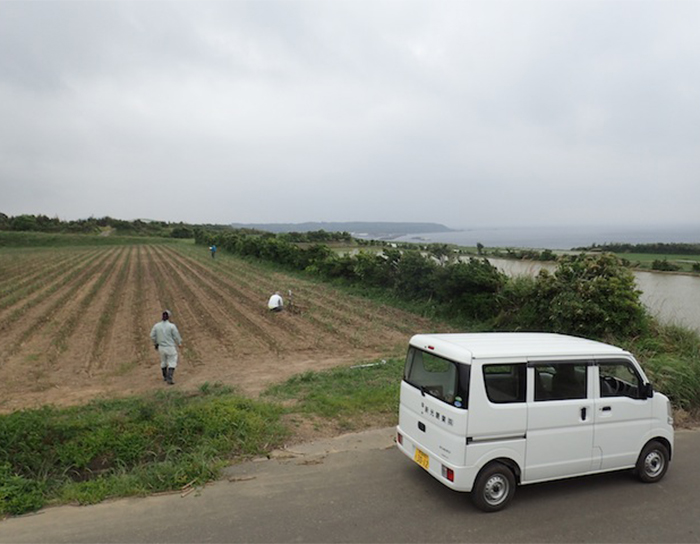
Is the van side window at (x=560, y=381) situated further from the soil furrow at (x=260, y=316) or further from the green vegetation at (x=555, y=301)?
the soil furrow at (x=260, y=316)

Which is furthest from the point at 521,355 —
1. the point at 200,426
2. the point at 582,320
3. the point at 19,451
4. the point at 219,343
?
the point at 219,343

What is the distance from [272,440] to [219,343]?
320 inches

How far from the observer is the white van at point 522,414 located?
15.5 ft

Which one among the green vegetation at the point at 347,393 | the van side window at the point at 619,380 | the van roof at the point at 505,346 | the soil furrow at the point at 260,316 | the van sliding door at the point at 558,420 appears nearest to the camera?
the van roof at the point at 505,346

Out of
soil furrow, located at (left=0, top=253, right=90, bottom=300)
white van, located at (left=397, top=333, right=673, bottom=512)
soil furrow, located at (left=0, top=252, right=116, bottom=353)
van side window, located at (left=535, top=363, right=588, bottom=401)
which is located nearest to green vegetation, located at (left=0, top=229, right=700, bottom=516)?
soil furrow, located at (left=0, top=252, right=116, bottom=353)

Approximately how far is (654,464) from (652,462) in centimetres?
4

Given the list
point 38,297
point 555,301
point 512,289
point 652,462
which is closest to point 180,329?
point 38,297

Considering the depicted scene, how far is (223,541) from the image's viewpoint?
430 cm

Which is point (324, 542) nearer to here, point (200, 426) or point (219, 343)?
point (200, 426)

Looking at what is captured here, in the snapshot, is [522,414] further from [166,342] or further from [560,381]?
[166,342]

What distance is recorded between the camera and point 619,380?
18.4 ft

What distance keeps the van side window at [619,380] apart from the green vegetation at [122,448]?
4199mm

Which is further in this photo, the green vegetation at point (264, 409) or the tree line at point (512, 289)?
the tree line at point (512, 289)

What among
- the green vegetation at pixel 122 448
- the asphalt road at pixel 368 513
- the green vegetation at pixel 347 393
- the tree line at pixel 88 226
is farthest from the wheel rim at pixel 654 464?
the tree line at pixel 88 226
